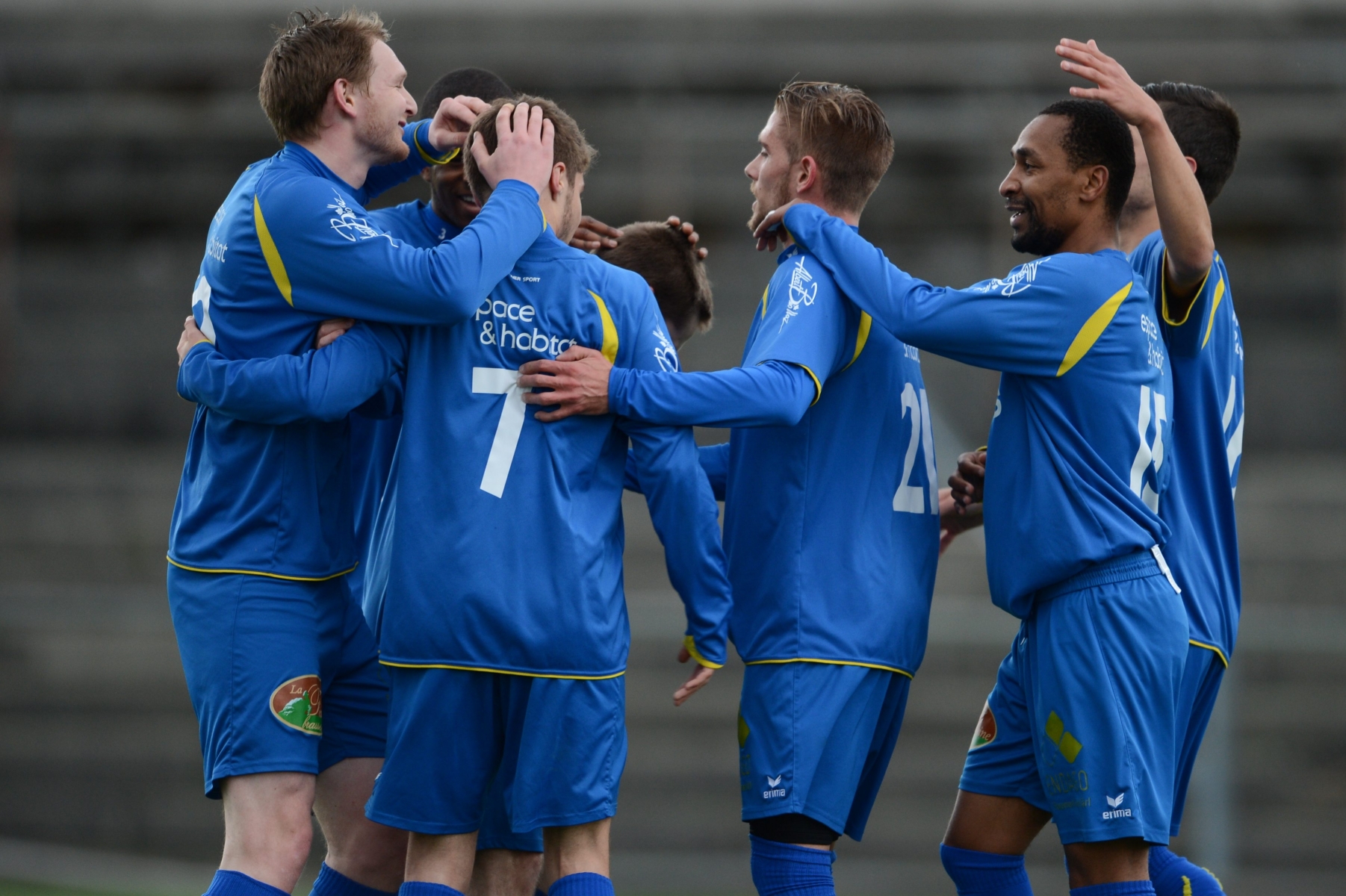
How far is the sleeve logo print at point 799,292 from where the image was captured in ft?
10.0

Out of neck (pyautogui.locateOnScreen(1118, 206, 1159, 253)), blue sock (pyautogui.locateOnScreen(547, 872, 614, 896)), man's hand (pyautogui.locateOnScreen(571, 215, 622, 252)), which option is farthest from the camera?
man's hand (pyautogui.locateOnScreen(571, 215, 622, 252))

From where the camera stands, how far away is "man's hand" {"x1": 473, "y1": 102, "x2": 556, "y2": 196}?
2.89 m

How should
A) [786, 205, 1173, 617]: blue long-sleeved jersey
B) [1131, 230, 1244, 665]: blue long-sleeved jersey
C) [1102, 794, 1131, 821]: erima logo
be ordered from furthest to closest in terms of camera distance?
1. [1131, 230, 1244, 665]: blue long-sleeved jersey
2. [786, 205, 1173, 617]: blue long-sleeved jersey
3. [1102, 794, 1131, 821]: erima logo

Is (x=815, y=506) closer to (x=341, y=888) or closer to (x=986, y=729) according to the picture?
(x=986, y=729)

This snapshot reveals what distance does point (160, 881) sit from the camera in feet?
24.0

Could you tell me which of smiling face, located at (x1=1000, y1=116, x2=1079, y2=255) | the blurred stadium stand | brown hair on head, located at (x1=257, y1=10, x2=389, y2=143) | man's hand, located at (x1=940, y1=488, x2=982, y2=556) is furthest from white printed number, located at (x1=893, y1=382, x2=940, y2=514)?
the blurred stadium stand

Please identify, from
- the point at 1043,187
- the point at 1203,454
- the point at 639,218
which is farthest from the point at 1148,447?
the point at 639,218

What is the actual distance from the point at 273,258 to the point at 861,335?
1.31m

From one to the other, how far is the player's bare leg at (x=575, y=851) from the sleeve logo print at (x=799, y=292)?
3.76ft

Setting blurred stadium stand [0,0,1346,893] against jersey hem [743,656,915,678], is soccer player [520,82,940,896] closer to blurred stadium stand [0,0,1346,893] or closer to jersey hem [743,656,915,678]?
jersey hem [743,656,915,678]

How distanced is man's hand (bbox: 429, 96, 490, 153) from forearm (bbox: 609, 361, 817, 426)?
865 millimetres

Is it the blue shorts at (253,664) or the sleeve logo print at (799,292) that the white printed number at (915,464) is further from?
the blue shorts at (253,664)

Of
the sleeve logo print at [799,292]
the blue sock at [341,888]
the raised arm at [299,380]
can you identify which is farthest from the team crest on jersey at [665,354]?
the blue sock at [341,888]

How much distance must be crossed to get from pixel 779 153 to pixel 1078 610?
126 centimetres
